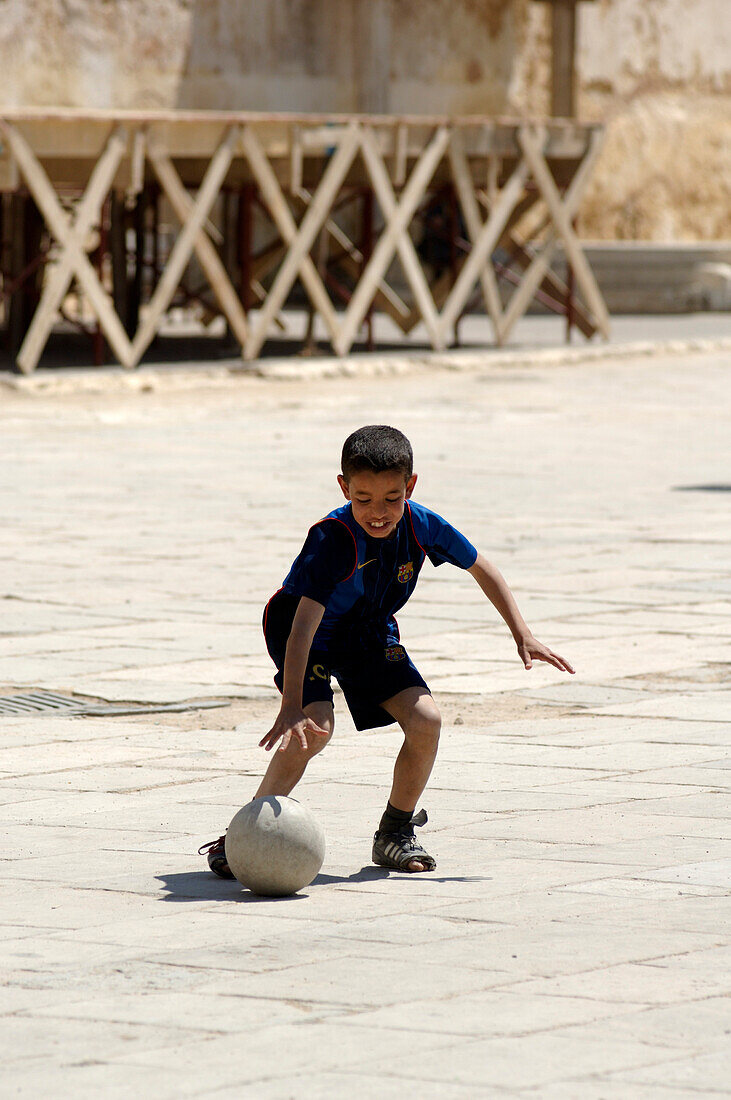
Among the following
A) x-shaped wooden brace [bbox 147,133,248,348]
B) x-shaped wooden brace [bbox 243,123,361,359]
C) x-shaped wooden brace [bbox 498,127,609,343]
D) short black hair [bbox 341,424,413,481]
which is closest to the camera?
short black hair [bbox 341,424,413,481]

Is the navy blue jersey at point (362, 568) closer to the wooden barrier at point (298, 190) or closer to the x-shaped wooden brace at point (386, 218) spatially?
the wooden barrier at point (298, 190)

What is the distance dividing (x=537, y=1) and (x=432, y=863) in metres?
35.7

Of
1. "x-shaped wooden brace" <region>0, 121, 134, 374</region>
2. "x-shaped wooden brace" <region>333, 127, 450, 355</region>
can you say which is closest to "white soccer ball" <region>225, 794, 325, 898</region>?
"x-shaped wooden brace" <region>0, 121, 134, 374</region>

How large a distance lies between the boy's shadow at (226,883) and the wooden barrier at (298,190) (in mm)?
15682

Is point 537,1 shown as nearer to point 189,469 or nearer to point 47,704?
point 189,469

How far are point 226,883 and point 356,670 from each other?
27.0 inches

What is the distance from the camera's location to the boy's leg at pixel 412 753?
548 centimetres

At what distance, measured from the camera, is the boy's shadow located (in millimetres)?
5152

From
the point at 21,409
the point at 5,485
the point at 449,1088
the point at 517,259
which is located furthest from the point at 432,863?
the point at 517,259

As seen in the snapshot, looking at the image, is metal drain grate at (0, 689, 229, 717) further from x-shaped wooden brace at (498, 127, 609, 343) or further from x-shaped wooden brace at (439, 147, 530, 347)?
x-shaped wooden brace at (498, 127, 609, 343)

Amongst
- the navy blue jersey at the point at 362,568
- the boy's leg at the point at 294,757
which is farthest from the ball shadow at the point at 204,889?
the navy blue jersey at the point at 362,568

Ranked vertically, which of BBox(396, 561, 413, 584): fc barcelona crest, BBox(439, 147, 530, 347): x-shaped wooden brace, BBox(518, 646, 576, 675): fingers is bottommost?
BBox(439, 147, 530, 347): x-shaped wooden brace

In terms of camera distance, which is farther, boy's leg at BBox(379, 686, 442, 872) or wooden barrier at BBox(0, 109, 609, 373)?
wooden barrier at BBox(0, 109, 609, 373)

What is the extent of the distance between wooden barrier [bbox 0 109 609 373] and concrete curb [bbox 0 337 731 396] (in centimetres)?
34
